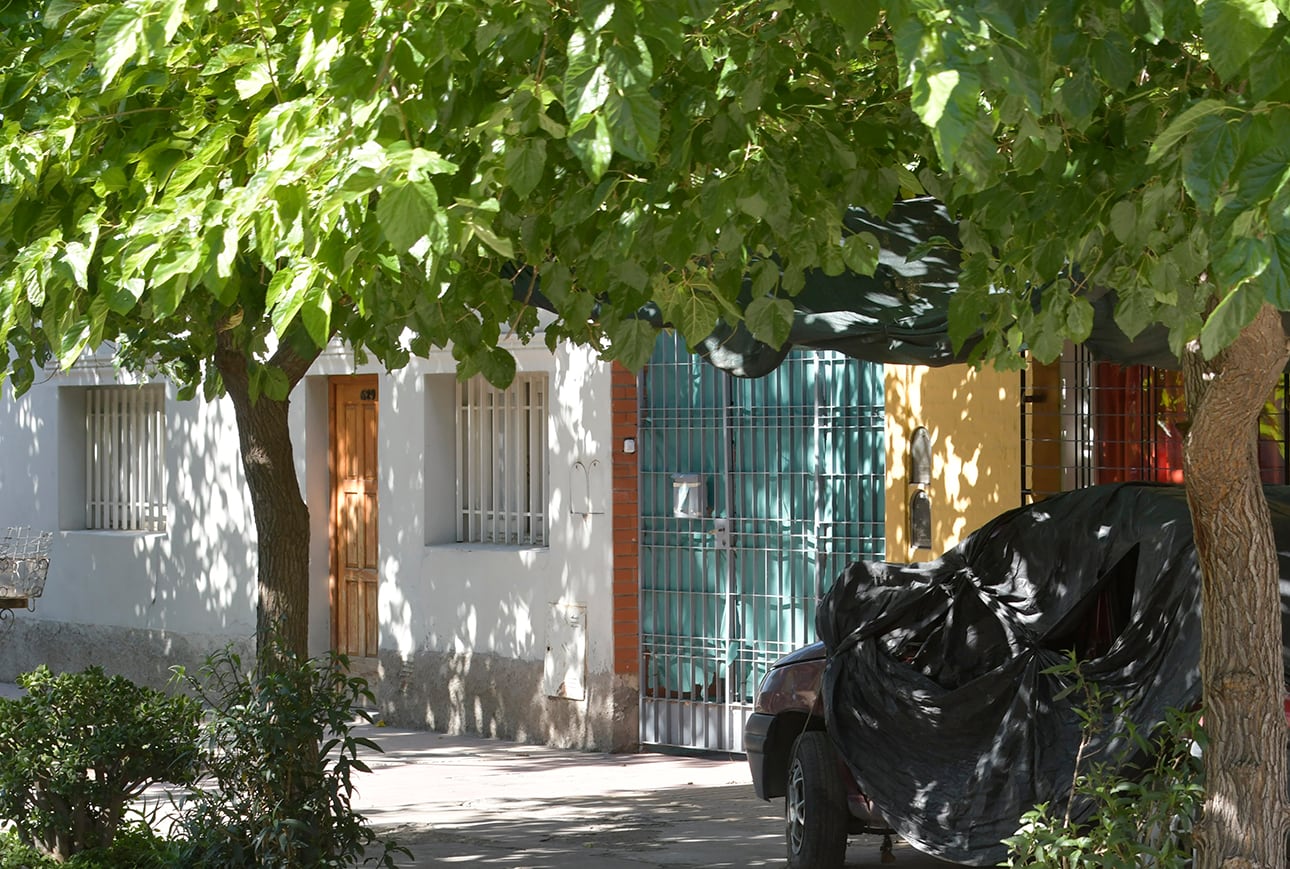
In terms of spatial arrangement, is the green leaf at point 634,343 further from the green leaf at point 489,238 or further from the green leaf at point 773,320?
the green leaf at point 489,238

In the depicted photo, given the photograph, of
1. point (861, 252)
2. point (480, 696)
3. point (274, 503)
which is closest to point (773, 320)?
point (861, 252)

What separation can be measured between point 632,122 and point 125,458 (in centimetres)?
1567

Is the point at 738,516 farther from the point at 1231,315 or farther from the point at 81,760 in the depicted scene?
the point at 1231,315

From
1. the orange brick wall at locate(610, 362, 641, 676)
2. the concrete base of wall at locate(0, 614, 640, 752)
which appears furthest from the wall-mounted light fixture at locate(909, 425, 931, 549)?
the concrete base of wall at locate(0, 614, 640, 752)

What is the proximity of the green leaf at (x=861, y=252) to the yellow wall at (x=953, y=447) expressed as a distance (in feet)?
18.3

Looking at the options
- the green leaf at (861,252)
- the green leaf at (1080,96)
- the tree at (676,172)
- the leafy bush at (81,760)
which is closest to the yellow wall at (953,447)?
the tree at (676,172)

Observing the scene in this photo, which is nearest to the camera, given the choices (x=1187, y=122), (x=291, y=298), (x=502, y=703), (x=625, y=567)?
(x=1187, y=122)

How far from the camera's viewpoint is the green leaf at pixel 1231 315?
9.77 feet

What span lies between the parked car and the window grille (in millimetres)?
2760

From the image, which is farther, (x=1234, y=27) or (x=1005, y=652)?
(x=1005, y=652)

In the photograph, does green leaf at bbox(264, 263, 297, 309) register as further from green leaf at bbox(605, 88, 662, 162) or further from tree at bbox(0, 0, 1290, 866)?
green leaf at bbox(605, 88, 662, 162)

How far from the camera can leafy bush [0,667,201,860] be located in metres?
8.25

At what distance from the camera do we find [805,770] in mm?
8281

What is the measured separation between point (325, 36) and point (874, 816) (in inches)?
206
